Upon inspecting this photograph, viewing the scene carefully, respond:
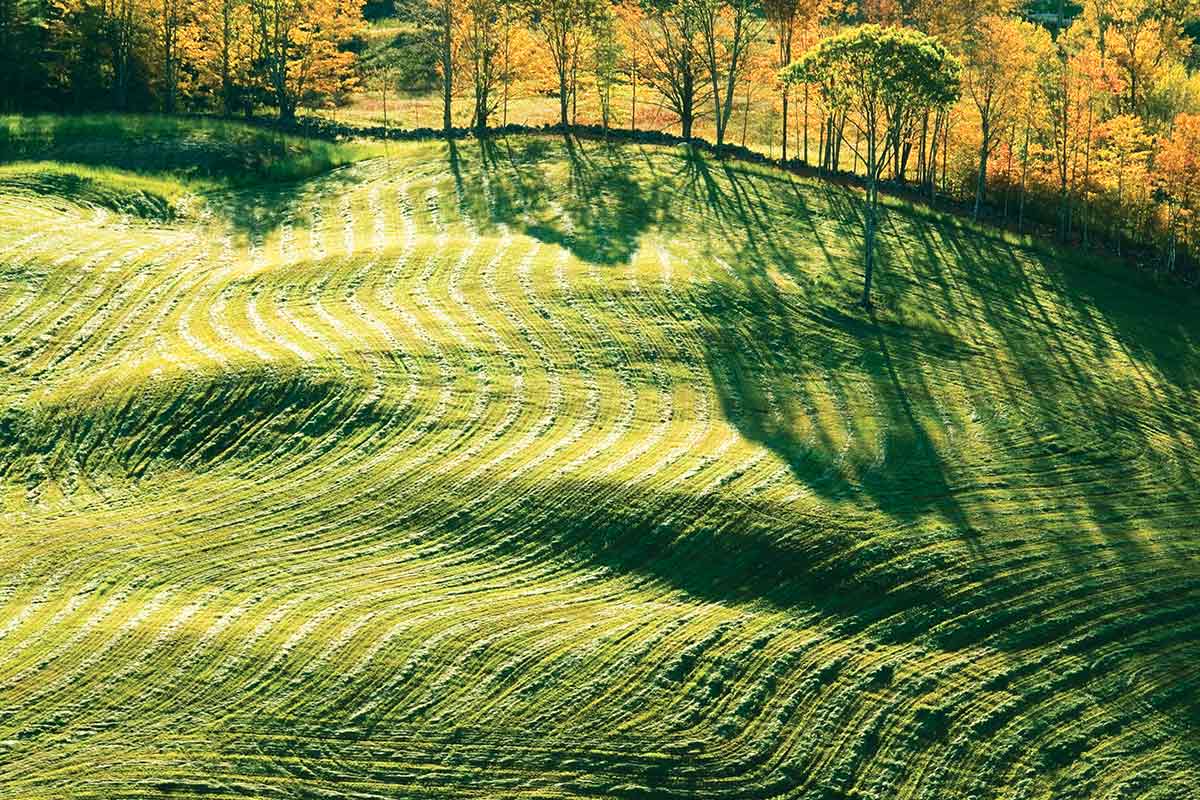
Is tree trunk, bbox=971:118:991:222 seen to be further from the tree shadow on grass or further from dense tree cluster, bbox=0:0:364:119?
dense tree cluster, bbox=0:0:364:119

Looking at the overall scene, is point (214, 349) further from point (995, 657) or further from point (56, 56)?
point (56, 56)

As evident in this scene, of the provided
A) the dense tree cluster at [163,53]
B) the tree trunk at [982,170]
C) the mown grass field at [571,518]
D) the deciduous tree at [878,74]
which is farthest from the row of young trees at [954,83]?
the dense tree cluster at [163,53]

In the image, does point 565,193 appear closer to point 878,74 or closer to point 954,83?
point 878,74

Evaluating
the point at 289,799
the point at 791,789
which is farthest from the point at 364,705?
the point at 791,789

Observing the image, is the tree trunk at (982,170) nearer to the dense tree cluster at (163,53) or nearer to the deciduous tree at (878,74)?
the deciduous tree at (878,74)

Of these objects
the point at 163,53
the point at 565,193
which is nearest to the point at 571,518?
the point at 565,193

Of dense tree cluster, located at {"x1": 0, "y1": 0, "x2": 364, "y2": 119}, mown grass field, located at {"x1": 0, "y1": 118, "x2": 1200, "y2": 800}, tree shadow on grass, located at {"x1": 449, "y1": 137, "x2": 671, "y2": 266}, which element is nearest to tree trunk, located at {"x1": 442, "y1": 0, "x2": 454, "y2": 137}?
tree shadow on grass, located at {"x1": 449, "y1": 137, "x2": 671, "y2": 266}
